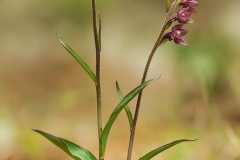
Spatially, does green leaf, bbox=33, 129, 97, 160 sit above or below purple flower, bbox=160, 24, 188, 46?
below

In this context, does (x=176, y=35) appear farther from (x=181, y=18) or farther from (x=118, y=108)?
(x=118, y=108)

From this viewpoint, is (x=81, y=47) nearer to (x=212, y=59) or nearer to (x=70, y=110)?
(x=70, y=110)

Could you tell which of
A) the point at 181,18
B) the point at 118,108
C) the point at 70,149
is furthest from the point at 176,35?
the point at 70,149

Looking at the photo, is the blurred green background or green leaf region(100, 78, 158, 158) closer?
green leaf region(100, 78, 158, 158)

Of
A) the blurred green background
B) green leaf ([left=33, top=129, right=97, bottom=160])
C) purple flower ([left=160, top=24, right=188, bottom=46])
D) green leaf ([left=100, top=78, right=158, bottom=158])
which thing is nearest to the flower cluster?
purple flower ([left=160, top=24, right=188, bottom=46])

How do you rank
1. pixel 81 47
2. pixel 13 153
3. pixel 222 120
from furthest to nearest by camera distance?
1. pixel 81 47
2. pixel 222 120
3. pixel 13 153

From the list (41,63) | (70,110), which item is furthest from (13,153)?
(41,63)

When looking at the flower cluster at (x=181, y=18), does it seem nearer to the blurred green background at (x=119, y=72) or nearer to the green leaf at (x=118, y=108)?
the green leaf at (x=118, y=108)

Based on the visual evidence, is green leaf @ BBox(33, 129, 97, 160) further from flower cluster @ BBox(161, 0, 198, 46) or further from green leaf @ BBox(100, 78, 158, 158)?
flower cluster @ BBox(161, 0, 198, 46)

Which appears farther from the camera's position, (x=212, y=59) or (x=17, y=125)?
(x=212, y=59)
